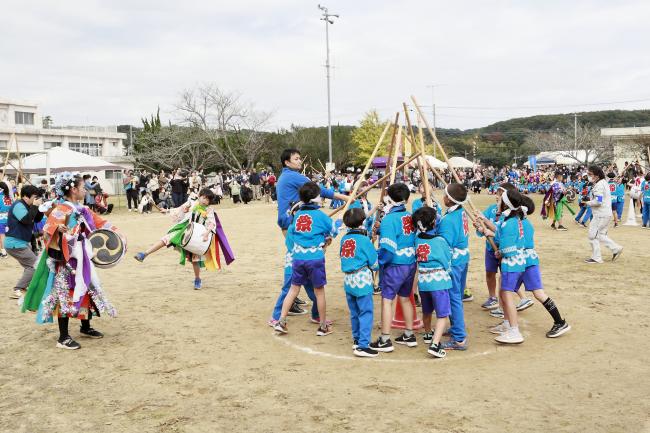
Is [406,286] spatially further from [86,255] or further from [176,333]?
[86,255]

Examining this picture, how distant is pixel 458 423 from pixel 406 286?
203 cm

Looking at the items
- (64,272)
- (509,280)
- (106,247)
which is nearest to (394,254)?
(509,280)

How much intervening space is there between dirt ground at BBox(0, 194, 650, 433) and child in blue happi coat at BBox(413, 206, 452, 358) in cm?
35

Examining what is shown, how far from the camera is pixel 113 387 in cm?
505

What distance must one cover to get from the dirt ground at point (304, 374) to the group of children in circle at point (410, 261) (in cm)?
25

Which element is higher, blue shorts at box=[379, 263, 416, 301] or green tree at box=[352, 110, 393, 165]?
green tree at box=[352, 110, 393, 165]

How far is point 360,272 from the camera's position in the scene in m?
5.76

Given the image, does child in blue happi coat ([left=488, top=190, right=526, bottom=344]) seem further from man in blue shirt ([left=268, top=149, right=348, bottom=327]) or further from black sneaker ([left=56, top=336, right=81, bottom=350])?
black sneaker ([left=56, top=336, right=81, bottom=350])

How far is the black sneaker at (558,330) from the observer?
6309mm

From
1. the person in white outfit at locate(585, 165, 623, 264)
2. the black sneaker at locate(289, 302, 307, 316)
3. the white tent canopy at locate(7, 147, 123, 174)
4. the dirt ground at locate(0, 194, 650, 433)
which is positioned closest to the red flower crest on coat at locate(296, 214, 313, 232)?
the dirt ground at locate(0, 194, 650, 433)

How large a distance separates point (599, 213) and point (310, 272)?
705 cm

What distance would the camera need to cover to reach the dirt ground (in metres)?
4.30

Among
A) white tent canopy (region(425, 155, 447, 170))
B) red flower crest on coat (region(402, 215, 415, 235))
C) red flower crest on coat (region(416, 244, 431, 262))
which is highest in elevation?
white tent canopy (region(425, 155, 447, 170))

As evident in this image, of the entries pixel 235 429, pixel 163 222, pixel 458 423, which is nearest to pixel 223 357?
pixel 235 429
